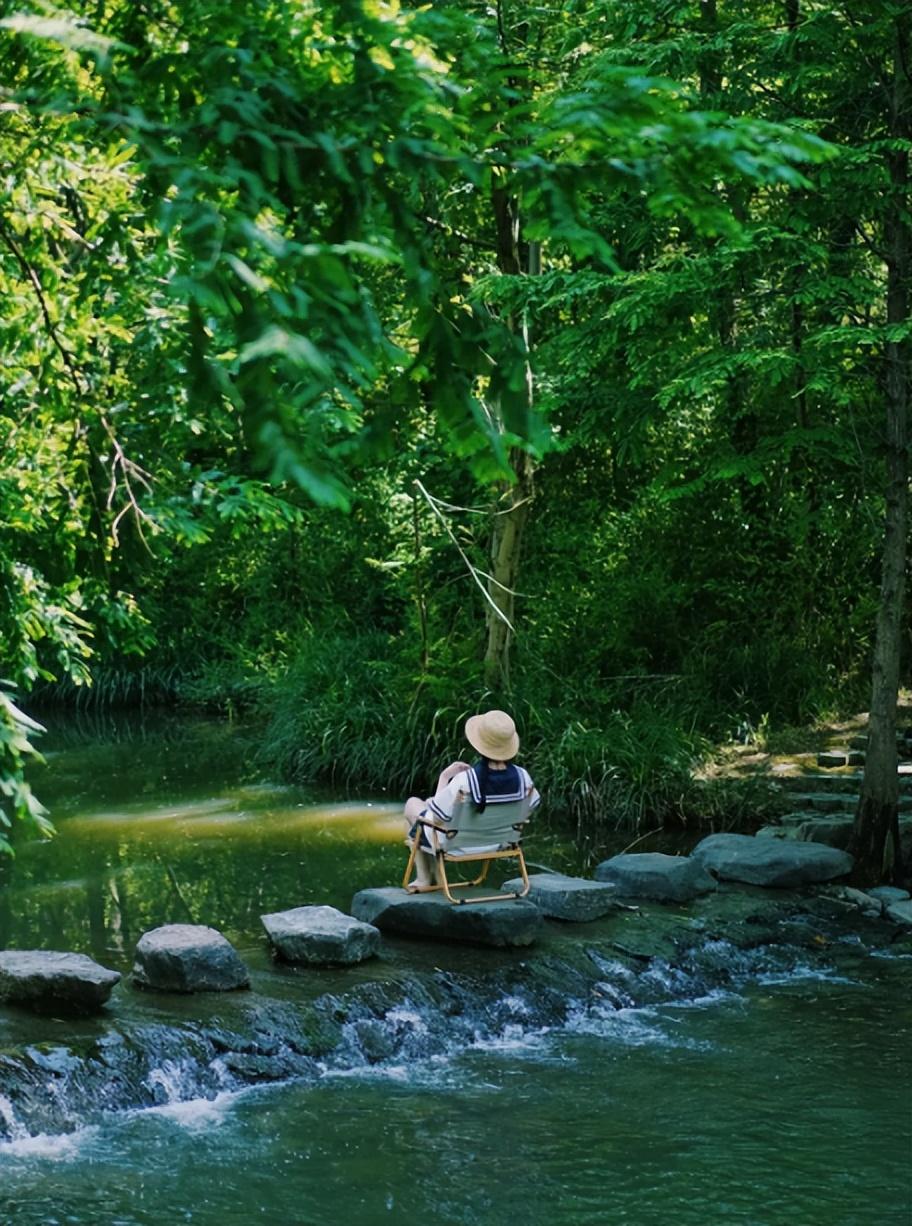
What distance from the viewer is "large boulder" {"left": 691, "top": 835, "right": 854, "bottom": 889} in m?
9.77

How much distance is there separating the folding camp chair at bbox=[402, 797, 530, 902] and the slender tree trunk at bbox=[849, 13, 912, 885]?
251cm

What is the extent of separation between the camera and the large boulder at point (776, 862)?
9.77 m

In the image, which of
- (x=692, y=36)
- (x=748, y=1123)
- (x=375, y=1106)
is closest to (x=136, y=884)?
(x=375, y=1106)

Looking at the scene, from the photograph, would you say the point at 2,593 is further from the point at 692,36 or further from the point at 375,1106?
the point at 692,36

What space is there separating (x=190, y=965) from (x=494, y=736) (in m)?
1.92

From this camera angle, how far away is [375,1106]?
663cm

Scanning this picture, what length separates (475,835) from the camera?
838cm

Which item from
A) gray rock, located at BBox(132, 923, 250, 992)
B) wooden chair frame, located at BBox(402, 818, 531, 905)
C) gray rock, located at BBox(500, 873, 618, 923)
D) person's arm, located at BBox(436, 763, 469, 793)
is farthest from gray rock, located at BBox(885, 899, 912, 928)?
gray rock, located at BBox(132, 923, 250, 992)

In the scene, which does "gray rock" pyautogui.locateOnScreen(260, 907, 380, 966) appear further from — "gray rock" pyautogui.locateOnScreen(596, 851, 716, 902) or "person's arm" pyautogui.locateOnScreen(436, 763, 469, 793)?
"gray rock" pyautogui.locateOnScreen(596, 851, 716, 902)

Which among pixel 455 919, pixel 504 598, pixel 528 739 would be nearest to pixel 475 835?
pixel 455 919

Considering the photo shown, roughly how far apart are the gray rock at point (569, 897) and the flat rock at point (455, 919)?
0.32 meters

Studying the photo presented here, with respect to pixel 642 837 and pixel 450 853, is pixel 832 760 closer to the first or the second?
pixel 642 837

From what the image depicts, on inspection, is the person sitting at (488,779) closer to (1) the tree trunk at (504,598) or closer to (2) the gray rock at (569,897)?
(2) the gray rock at (569,897)

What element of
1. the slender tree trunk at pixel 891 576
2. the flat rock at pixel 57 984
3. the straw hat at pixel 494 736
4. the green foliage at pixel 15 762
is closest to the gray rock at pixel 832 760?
the slender tree trunk at pixel 891 576
